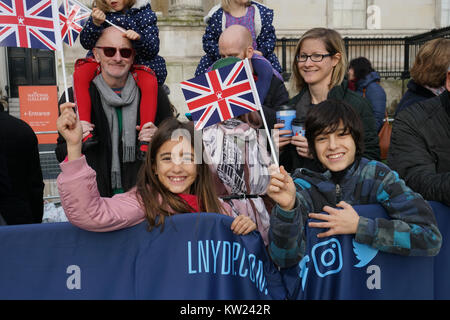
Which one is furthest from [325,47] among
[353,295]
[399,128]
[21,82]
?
[21,82]

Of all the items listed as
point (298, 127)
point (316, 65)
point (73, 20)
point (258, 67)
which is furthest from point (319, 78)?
point (73, 20)

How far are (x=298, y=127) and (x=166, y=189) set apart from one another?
99cm

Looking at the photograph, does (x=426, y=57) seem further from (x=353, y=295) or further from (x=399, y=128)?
(x=353, y=295)

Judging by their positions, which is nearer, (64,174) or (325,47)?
(64,174)

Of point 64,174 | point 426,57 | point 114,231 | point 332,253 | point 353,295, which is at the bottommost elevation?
point 353,295

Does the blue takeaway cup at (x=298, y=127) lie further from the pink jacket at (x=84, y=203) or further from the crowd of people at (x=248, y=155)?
the pink jacket at (x=84, y=203)

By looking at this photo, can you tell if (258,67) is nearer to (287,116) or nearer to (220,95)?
(287,116)

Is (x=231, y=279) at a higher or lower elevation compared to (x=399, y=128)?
lower

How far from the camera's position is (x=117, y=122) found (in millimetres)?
3643

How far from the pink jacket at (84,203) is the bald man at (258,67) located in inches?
61.1

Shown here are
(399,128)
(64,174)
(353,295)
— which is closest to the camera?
(64,174)

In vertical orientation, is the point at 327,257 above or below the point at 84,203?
below

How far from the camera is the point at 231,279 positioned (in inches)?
95.2

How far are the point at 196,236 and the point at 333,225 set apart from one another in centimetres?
67
